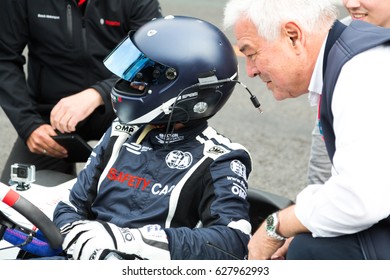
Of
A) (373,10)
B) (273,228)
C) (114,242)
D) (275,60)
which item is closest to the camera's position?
(273,228)

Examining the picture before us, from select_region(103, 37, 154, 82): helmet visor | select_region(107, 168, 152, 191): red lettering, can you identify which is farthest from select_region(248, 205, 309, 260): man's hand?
select_region(103, 37, 154, 82): helmet visor

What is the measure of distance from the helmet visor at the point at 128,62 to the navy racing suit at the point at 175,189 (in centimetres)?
27

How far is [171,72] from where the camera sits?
Result: 3.59 m

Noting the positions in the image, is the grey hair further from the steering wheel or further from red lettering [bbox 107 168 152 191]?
the steering wheel

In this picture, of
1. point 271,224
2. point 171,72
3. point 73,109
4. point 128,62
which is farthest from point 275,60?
point 73,109

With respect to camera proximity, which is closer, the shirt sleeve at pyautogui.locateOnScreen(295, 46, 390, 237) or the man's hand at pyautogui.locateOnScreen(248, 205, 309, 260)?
the shirt sleeve at pyautogui.locateOnScreen(295, 46, 390, 237)

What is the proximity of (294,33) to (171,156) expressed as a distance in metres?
0.91

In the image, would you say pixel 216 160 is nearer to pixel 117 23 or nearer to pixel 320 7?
pixel 320 7

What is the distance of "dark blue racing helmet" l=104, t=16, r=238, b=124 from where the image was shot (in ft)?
11.8

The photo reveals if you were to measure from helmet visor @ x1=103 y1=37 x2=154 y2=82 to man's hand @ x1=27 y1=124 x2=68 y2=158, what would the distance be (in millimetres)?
847

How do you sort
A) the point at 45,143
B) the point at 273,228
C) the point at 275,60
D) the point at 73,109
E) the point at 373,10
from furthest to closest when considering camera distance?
1. the point at 45,143
2. the point at 73,109
3. the point at 373,10
4. the point at 275,60
5. the point at 273,228

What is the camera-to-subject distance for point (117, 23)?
450cm

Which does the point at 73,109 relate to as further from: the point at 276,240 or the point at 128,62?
the point at 276,240
